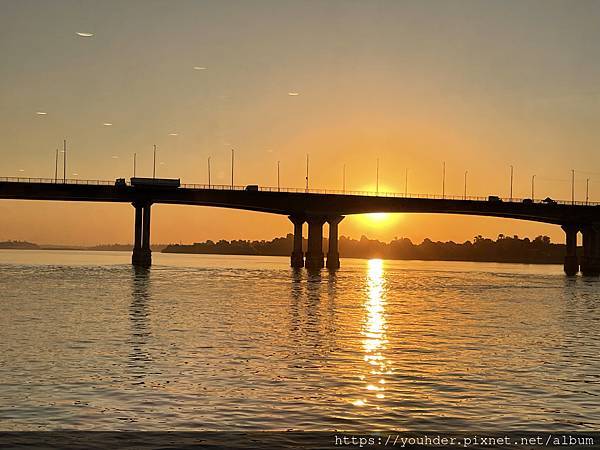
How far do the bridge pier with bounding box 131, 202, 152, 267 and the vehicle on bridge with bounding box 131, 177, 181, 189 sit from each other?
573 centimetres

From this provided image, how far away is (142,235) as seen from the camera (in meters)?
187

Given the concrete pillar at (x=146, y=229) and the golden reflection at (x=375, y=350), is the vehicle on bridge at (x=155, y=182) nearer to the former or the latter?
the concrete pillar at (x=146, y=229)

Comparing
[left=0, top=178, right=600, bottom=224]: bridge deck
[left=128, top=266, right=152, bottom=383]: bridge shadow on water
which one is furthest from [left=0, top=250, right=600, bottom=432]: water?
[left=0, top=178, right=600, bottom=224]: bridge deck

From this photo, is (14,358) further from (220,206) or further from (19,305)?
(220,206)

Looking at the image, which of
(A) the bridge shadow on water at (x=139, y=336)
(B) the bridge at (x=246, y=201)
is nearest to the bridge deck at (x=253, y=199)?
(B) the bridge at (x=246, y=201)

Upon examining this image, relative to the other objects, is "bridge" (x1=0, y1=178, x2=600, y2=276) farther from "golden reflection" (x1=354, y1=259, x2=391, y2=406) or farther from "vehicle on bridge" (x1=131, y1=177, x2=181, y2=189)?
"golden reflection" (x1=354, y1=259, x2=391, y2=406)

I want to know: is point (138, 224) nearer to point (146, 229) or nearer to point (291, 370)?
point (146, 229)

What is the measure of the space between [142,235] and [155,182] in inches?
639

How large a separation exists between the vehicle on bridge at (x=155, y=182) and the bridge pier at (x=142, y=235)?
5725mm

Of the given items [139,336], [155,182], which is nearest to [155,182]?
[155,182]

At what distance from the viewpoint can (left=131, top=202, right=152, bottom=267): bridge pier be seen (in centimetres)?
18188

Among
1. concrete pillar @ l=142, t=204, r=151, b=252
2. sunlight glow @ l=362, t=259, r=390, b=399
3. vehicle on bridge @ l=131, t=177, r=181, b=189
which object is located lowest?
sunlight glow @ l=362, t=259, r=390, b=399

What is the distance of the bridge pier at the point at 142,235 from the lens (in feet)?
597

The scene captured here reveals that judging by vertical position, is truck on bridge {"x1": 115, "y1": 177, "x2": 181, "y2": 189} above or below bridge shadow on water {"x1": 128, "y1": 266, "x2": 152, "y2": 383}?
above
